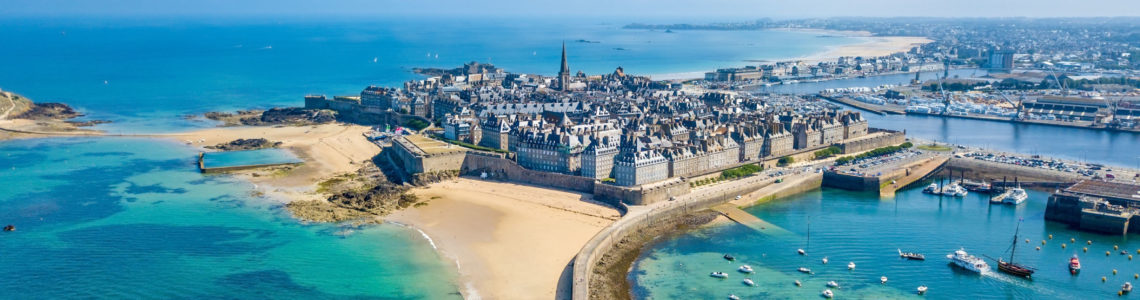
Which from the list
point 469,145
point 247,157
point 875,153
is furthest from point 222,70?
point 875,153

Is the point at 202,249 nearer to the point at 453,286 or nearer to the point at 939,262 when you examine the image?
the point at 453,286

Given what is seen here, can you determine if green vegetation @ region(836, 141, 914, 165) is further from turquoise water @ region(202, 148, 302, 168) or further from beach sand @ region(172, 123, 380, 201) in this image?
turquoise water @ region(202, 148, 302, 168)

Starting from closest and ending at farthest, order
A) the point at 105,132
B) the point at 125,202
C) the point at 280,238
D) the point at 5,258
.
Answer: the point at 5,258 < the point at 280,238 < the point at 125,202 < the point at 105,132

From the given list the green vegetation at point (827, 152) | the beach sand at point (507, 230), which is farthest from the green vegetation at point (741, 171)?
the beach sand at point (507, 230)

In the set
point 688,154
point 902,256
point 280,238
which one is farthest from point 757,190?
point 280,238

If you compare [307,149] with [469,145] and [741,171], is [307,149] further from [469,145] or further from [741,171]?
[741,171]

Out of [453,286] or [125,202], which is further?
[125,202]

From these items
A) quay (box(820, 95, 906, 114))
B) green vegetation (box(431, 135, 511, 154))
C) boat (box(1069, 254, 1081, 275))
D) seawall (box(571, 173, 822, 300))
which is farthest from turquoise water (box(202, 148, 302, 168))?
quay (box(820, 95, 906, 114))

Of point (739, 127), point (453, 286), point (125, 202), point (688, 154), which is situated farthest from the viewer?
point (739, 127)
